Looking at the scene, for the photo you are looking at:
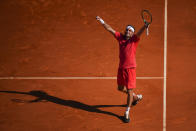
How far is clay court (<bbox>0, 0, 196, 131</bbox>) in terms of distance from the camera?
532cm

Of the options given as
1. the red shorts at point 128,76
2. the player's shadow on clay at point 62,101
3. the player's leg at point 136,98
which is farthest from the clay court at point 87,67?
the red shorts at point 128,76

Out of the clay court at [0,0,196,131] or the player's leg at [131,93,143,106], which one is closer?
the clay court at [0,0,196,131]

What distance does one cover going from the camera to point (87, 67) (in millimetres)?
6656

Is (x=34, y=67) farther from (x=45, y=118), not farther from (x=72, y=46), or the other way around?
(x=45, y=118)

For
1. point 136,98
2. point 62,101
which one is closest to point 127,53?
point 136,98

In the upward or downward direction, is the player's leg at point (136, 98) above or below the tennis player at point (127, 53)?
below

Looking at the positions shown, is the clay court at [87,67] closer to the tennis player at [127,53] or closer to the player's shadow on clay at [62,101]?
the player's shadow on clay at [62,101]

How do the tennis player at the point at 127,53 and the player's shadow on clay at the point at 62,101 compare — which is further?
the player's shadow on clay at the point at 62,101

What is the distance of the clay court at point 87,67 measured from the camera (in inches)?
209

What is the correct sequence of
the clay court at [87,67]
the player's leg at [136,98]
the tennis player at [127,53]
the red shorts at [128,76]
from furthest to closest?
the player's leg at [136,98], the clay court at [87,67], the red shorts at [128,76], the tennis player at [127,53]

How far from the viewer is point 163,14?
26.8ft

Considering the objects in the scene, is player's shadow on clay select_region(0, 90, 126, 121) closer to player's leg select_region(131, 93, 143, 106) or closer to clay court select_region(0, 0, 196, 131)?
clay court select_region(0, 0, 196, 131)

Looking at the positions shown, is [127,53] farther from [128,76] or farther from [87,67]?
[87,67]

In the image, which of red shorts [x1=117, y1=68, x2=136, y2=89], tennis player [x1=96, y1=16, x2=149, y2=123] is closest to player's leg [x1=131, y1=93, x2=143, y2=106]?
tennis player [x1=96, y1=16, x2=149, y2=123]
